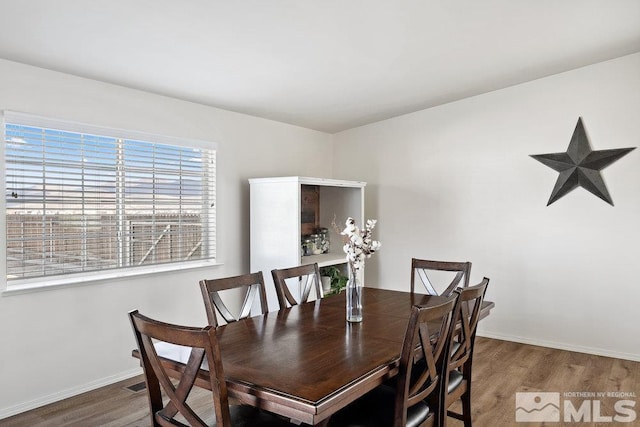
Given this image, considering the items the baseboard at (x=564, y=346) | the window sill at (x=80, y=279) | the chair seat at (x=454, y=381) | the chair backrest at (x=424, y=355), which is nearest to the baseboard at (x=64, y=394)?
the window sill at (x=80, y=279)

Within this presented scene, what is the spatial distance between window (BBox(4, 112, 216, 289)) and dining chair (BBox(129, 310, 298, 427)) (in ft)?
5.72

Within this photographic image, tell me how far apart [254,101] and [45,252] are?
197cm

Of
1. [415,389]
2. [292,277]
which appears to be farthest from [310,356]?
[292,277]

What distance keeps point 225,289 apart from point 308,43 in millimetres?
1632

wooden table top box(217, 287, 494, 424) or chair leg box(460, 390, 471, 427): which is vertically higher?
wooden table top box(217, 287, 494, 424)

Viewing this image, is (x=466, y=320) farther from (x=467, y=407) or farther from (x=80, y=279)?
(x=80, y=279)

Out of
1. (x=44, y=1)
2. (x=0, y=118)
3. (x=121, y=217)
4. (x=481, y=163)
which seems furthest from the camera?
(x=481, y=163)

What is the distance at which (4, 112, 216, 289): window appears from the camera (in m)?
2.89

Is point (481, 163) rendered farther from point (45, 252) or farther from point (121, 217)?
point (45, 252)

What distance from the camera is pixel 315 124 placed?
498cm

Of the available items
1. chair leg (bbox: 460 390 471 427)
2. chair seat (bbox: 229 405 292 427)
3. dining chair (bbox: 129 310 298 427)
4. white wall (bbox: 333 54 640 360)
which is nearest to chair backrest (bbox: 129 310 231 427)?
dining chair (bbox: 129 310 298 427)

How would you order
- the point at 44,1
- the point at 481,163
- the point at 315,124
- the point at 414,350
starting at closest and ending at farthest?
the point at 414,350 → the point at 44,1 → the point at 481,163 → the point at 315,124

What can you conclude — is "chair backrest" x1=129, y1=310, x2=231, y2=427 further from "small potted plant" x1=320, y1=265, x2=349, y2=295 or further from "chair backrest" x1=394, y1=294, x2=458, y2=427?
"small potted plant" x1=320, y1=265, x2=349, y2=295

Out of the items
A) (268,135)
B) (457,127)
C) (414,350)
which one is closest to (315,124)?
(268,135)
